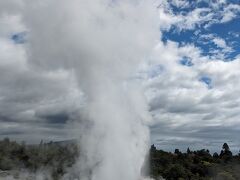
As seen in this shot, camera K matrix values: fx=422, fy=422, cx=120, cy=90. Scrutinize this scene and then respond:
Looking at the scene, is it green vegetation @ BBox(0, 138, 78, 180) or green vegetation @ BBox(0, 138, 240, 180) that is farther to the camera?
green vegetation @ BBox(0, 138, 240, 180)

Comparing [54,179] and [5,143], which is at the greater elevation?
[5,143]

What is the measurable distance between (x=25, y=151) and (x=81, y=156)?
1812 inches

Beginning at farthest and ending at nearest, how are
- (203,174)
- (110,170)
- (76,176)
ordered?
(203,174)
(76,176)
(110,170)

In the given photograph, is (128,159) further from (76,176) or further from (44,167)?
(44,167)

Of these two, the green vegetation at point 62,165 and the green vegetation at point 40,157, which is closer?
the green vegetation at point 40,157

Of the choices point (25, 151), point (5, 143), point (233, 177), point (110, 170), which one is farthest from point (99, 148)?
point (5, 143)

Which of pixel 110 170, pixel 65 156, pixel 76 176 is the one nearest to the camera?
pixel 110 170

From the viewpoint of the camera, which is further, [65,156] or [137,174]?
[65,156]

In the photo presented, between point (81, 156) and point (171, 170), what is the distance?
90.2ft

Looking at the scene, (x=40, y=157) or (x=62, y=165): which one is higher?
(x=40, y=157)

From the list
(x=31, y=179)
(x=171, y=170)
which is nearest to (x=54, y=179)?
(x=31, y=179)

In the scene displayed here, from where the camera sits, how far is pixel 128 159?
3719cm

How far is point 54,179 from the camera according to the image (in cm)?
4997

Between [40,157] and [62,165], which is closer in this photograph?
[62,165]
